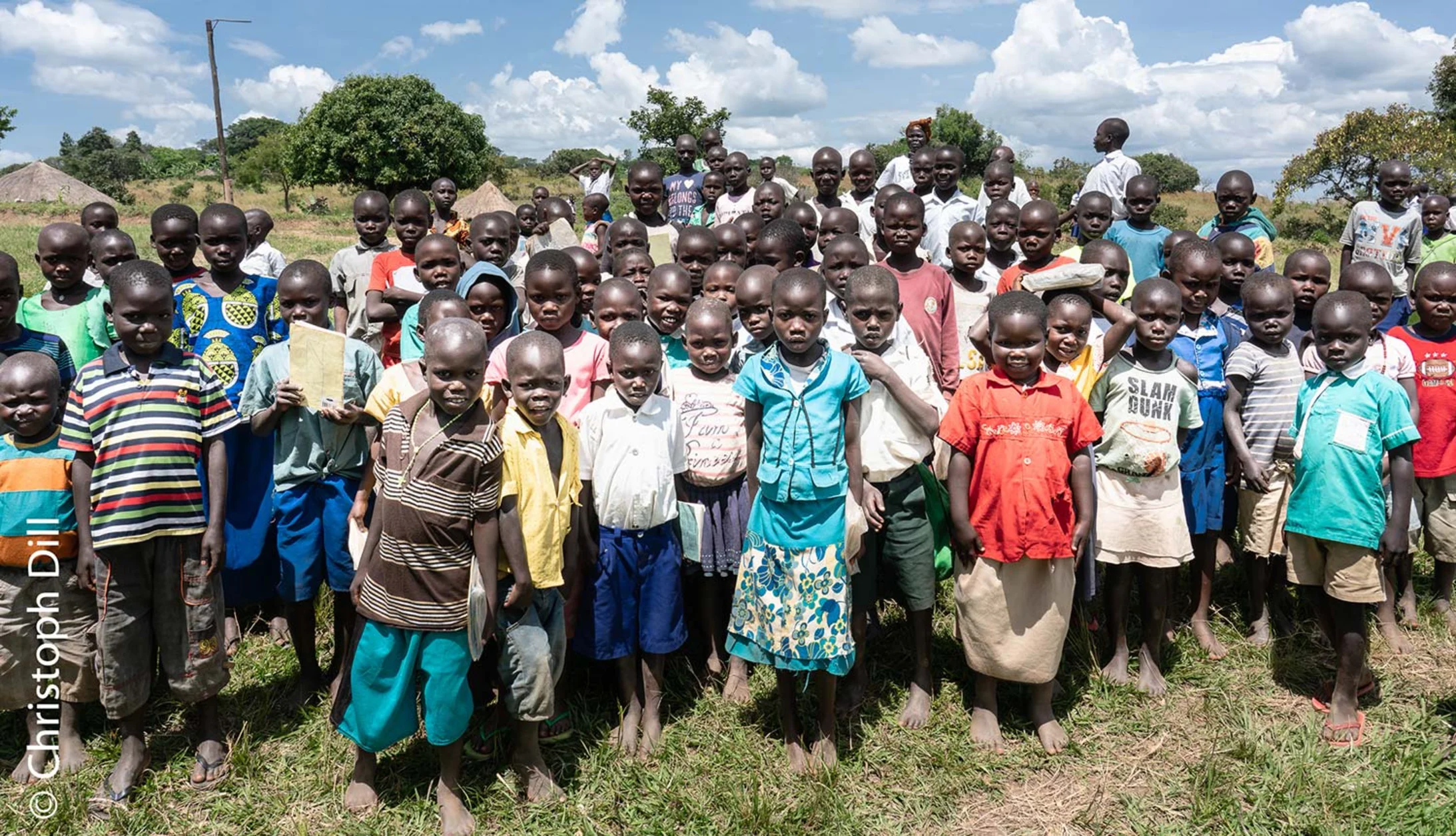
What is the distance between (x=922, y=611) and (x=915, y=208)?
5.81ft

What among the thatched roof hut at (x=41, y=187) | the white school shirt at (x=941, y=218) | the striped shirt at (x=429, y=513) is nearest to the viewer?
the striped shirt at (x=429, y=513)

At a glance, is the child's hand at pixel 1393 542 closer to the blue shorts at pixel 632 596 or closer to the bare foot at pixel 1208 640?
the bare foot at pixel 1208 640

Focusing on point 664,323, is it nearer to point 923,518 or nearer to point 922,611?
point 923,518

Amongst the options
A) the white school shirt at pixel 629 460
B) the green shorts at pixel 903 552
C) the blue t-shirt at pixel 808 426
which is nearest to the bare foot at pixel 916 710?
the green shorts at pixel 903 552

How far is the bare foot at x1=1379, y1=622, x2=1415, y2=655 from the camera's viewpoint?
147 inches

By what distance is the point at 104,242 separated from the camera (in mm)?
4176

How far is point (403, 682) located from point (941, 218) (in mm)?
4818

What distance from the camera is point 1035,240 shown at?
13.4 feet

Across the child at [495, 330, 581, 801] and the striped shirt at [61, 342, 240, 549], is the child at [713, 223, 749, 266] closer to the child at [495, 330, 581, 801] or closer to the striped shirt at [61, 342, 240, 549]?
the child at [495, 330, 581, 801]

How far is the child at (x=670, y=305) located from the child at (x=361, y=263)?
7.21 feet

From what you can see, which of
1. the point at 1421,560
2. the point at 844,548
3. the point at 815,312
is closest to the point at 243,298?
the point at 815,312

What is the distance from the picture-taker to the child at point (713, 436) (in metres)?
3.14

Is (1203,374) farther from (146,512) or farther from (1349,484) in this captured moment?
(146,512)

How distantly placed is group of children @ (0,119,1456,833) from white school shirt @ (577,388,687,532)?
0.04 feet
